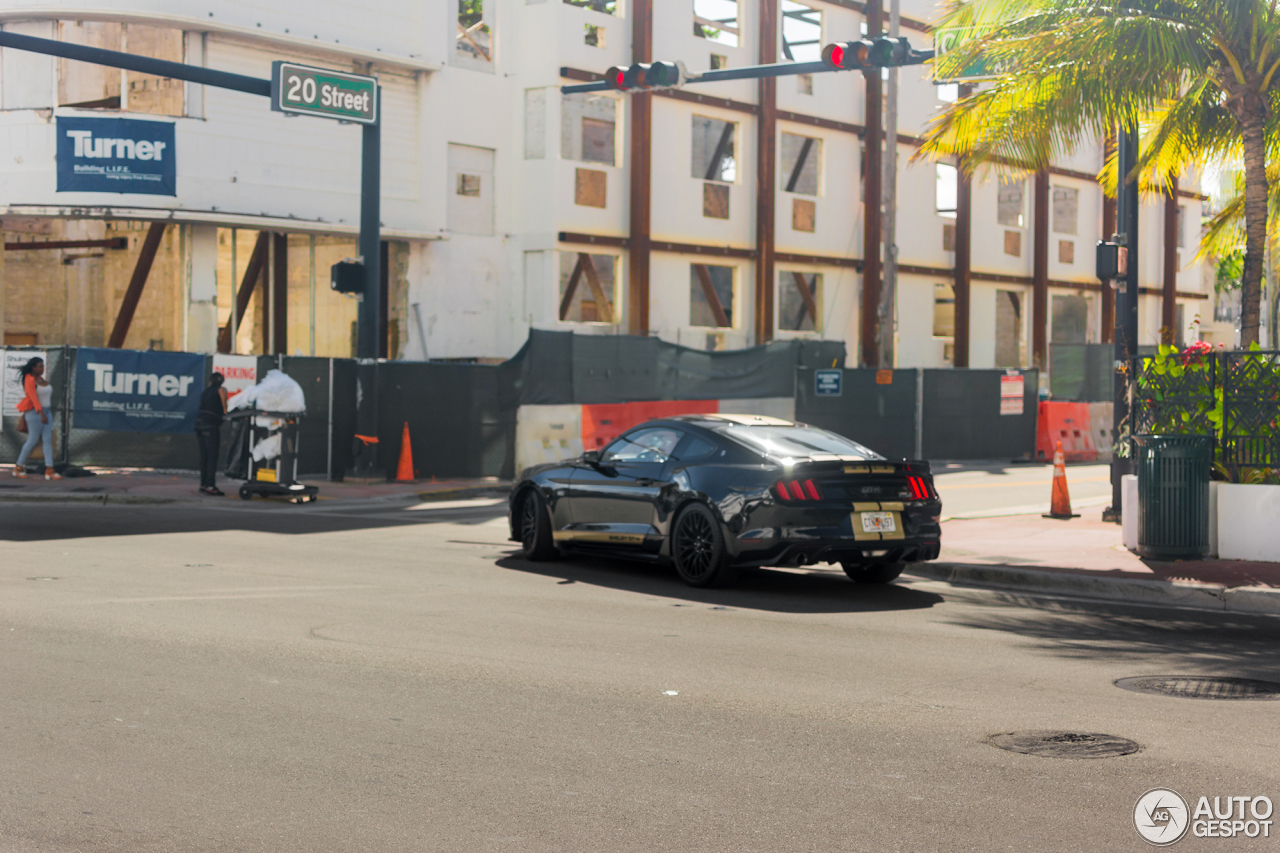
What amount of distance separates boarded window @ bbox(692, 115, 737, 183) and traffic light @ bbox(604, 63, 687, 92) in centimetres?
1413

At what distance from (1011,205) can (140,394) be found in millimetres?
27797

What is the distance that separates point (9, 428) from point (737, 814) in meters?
21.0

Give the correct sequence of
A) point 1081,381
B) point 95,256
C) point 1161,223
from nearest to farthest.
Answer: point 95,256, point 1081,381, point 1161,223

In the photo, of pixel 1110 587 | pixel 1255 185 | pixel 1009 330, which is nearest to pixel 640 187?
pixel 1009 330

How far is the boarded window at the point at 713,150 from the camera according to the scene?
3484cm

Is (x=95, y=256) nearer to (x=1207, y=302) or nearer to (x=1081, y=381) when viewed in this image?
(x=1081, y=381)

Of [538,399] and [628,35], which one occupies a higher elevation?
[628,35]

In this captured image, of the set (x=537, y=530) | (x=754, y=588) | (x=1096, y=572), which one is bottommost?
(x=754, y=588)

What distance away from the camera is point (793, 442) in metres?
12.5

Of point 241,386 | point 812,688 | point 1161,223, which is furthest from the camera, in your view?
point 1161,223

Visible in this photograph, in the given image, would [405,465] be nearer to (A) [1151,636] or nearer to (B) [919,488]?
(B) [919,488]

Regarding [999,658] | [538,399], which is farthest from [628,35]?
[999,658]

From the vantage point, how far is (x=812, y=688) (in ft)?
25.7

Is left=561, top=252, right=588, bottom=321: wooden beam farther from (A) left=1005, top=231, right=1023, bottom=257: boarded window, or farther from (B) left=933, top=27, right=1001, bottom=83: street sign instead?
(B) left=933, top=27, right=1001, bottom=83: street sign
